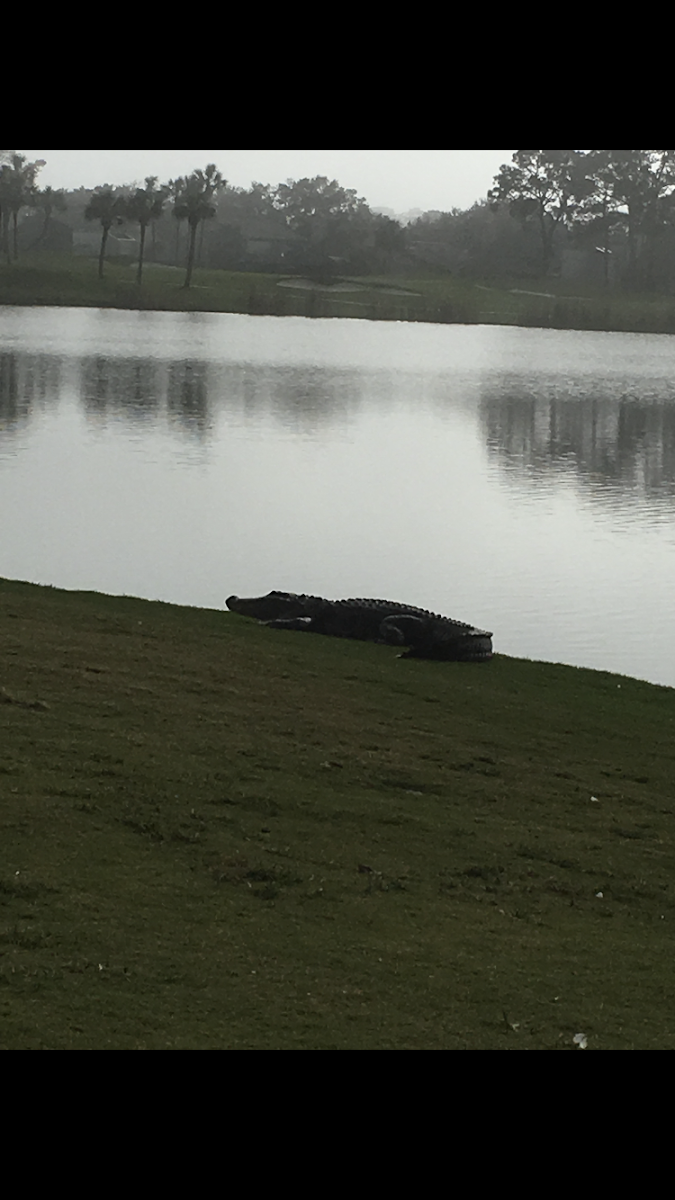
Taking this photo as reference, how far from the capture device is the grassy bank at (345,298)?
243 feet

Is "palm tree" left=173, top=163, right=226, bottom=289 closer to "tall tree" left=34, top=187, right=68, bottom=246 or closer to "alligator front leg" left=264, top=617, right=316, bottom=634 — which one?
"tall tree" left=34, top=187, right=68, bottom=246

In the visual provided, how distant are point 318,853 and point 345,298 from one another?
→ 7538 cm

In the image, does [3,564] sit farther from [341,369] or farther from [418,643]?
[341,369]

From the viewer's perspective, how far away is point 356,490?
19.3 metres

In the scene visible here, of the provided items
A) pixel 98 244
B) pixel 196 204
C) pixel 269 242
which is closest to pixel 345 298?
pixel 196 204

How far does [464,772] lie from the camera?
6.45 metres

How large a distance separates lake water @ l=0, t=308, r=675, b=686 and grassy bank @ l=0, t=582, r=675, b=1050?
3.47 m

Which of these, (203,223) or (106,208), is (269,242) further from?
(106,208)

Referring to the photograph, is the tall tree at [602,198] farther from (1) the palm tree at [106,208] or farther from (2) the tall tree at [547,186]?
(1) the palm tree at [106,208]

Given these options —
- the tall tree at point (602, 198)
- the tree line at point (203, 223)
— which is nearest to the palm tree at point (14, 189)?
the tree line at point (203, 223)

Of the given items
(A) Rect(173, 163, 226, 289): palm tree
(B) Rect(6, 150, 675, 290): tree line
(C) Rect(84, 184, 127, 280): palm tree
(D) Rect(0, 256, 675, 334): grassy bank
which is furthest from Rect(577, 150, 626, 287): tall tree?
(C) Rect(84, 184, 127, 280): palm tree

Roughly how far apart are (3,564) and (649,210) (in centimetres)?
9669

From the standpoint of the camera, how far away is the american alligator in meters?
9.15
